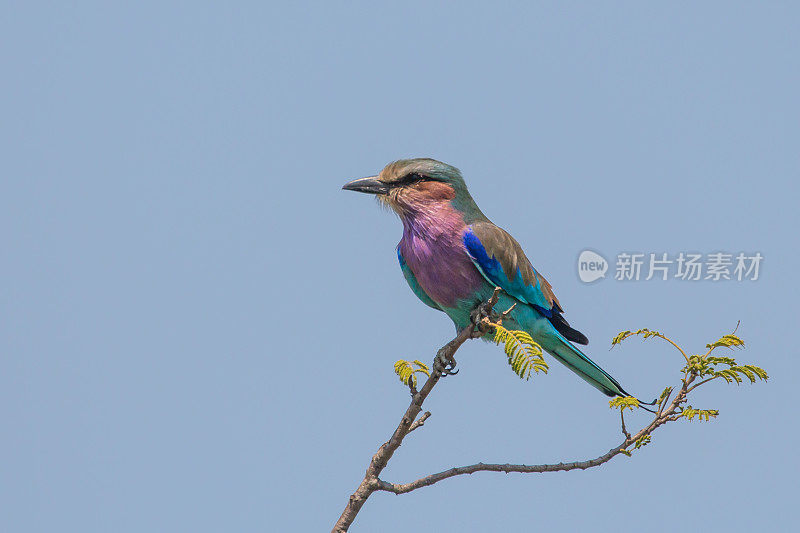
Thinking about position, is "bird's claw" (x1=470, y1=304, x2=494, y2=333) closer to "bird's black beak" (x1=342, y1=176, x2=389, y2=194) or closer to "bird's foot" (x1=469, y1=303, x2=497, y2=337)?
"bird's foot" (x1=469, y1=303, x2=497, y2=337)

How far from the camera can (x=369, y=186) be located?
6055mm

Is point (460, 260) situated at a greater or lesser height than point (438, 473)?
greater

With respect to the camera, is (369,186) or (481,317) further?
(369,186)

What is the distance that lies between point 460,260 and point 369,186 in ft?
2.76

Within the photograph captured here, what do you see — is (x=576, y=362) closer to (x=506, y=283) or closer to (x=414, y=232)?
(x=506, y=283)

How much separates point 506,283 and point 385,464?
1747mm

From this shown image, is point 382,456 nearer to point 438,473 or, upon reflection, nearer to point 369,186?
point 438,473

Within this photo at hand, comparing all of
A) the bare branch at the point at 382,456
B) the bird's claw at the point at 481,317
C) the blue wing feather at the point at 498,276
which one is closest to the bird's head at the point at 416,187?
the blue wing feather at the point at 498,276

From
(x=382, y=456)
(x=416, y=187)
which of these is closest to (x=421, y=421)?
(x=382, y=456)

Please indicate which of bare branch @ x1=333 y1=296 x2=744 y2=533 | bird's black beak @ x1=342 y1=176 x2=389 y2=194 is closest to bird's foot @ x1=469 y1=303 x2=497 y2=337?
Answer: bare branch @ x1=333 y1=296 x2=744 y2=533

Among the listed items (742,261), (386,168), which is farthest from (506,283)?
(742,261)

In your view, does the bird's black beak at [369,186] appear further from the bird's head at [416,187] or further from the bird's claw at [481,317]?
the bird's claw at [481,317]

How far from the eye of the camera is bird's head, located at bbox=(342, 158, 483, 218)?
19.5 ft

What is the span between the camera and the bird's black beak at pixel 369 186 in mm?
6043
